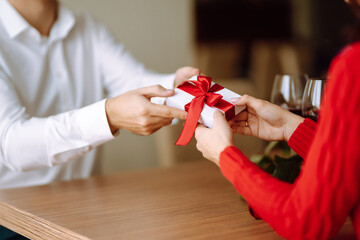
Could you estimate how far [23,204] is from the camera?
3.43ft

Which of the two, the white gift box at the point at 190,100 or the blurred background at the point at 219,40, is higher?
the white gift box at the point at 190,100

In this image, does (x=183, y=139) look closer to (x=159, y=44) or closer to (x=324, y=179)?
(x=324, y=179)

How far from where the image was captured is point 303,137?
36.1 inches

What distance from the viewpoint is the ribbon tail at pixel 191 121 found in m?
0.90

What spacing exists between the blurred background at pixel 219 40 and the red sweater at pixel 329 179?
39.4 inches

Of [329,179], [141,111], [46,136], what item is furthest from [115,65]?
[329,179]

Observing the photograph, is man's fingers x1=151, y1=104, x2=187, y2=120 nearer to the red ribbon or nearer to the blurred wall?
the red ribbon

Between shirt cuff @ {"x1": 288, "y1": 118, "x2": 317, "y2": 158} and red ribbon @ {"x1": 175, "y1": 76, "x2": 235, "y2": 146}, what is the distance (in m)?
0.14

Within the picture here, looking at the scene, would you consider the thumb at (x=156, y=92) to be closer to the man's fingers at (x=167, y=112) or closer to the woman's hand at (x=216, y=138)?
the man's fingers at (x=167, y=112)

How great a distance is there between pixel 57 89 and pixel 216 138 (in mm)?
915

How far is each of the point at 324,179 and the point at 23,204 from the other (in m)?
0.74

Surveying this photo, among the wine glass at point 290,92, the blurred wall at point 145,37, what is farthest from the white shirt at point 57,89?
the blurred wall at point 145,37

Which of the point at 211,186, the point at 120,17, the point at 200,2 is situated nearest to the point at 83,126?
the point at 211,186

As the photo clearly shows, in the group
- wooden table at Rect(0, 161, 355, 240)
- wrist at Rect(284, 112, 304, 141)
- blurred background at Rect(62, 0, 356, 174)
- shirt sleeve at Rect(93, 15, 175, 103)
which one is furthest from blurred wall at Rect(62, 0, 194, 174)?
wrist at Rect(284, 112, 304, 141)
